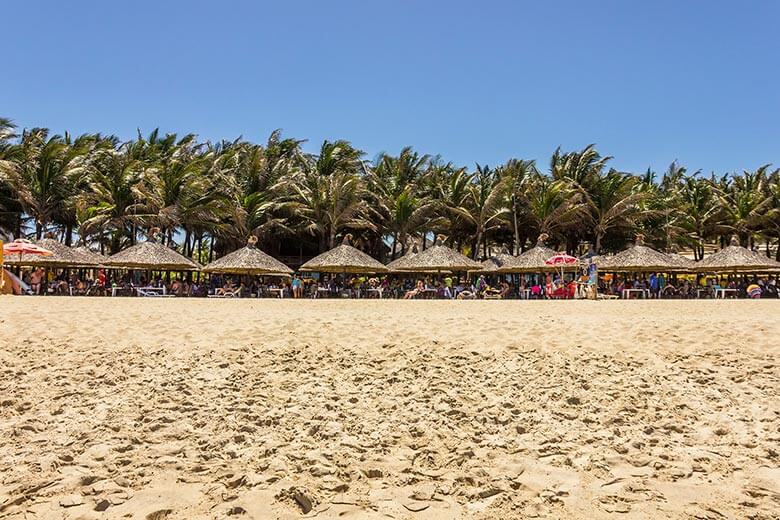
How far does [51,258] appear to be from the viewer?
20.3 m

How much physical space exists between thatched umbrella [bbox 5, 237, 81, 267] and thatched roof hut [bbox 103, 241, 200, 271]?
1196mm

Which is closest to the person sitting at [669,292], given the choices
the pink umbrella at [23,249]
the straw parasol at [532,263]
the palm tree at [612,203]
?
the straw parasol at [532,263]

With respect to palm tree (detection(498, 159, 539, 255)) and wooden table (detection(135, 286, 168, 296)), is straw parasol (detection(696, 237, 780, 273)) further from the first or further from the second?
wooden table (detection(135, 286, 168, 296))

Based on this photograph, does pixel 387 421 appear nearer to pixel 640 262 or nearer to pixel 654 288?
pixel 640 262

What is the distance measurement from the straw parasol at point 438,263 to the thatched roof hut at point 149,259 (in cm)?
860

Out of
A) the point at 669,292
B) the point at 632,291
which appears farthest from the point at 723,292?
the point at 632,291

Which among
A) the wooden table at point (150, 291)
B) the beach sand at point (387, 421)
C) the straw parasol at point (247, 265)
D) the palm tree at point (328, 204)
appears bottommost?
the beach sand at point (387, 421)

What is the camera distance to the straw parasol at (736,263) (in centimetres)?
2277

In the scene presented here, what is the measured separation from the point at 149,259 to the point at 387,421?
17.9m

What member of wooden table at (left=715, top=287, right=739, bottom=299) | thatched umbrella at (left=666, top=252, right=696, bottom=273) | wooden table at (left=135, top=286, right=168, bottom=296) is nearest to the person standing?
thatched umbrella at (left=666, top=252, right=696, bottom=273)

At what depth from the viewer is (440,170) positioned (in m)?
33.1

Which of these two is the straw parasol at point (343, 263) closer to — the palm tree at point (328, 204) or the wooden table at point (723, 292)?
the palm tree at point (328, 204)

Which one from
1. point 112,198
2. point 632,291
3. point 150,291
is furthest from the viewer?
point 112,198

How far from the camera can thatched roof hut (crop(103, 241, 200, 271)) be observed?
2094 cm
